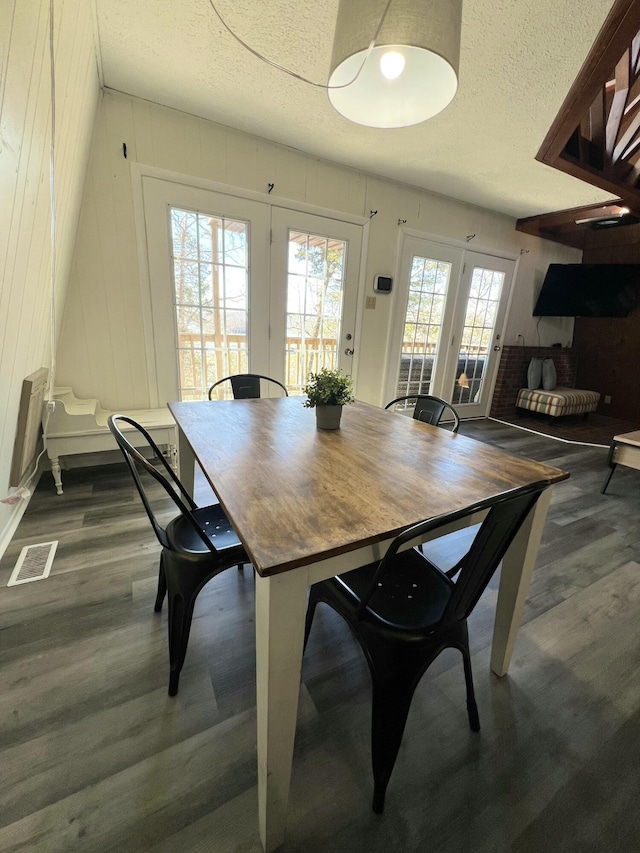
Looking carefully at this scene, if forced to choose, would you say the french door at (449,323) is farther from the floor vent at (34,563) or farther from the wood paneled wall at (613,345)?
the floor vent at (34,563)

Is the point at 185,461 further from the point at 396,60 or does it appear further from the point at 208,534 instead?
the point at 396,60

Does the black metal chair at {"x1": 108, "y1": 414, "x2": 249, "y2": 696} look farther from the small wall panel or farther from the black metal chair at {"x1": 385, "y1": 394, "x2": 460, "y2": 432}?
the black metal chair at {"x1": 385, "y1": 394, "x2": 460, "y2": 432}

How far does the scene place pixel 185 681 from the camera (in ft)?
3.93

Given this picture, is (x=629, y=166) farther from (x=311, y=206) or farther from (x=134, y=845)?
(x=134, y=845)

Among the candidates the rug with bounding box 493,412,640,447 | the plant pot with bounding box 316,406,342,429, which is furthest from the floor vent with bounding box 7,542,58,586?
the rug with bounding box 493,412,640,447

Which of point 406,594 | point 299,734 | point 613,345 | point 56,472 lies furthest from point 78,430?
point 613,345

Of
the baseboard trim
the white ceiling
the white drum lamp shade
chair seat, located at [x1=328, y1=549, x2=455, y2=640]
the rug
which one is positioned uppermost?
the white ceiling

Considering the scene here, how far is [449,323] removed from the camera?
4.34 meters

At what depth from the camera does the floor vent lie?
1.60 metres

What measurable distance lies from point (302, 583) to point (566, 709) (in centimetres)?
123

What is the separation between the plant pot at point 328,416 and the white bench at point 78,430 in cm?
160

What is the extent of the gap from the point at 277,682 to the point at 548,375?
5679mm

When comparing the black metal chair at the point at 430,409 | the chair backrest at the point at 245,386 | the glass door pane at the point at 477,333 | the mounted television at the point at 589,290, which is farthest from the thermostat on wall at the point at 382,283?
the mounted television at the point at 589,290

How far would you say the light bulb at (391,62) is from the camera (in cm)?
105
